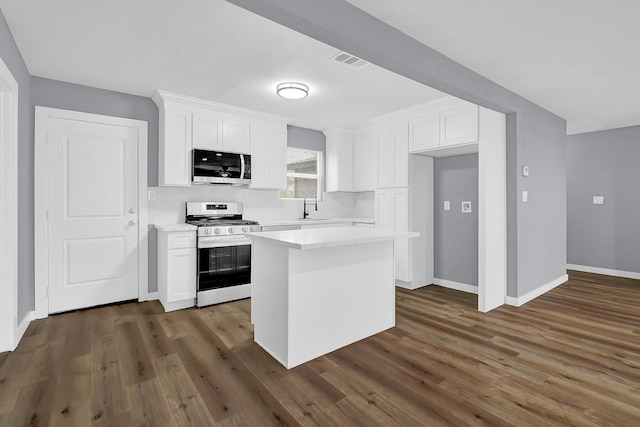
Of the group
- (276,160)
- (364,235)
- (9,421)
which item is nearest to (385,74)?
(364,235)

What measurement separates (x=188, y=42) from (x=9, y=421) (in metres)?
2.74

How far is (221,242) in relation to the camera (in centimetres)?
388

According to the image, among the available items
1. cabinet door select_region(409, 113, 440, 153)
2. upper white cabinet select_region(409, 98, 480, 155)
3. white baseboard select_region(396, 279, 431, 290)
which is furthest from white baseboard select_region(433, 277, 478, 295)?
cabinet door select_region(409, 113, 440, 153)

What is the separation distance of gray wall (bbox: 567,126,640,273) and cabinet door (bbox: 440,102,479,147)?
3.38 m

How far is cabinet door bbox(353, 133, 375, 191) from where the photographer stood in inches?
205

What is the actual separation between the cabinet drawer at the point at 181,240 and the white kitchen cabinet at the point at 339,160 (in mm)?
2546

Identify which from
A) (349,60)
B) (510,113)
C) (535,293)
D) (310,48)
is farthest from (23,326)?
(535,293)

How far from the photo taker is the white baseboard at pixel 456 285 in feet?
14.4

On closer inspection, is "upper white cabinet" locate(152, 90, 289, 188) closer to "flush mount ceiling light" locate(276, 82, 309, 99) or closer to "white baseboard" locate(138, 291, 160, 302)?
"flush mount ceiling light" locate(276, 82, 309, 99)

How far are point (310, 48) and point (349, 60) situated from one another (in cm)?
39

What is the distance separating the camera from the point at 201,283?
12.4 feet

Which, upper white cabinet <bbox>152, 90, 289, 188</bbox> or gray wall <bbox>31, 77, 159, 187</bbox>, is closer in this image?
gray wall <bbox>31, 77, 159, 187</bbox>

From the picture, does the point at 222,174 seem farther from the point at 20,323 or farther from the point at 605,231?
the point at 605,231

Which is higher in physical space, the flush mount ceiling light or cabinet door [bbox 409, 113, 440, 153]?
the flush mount ceiling light
